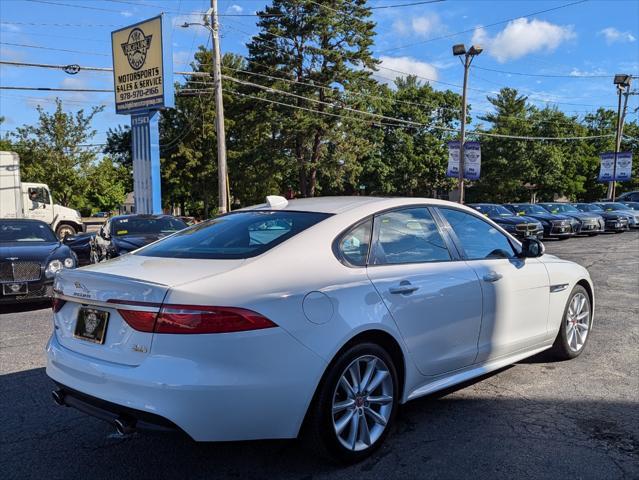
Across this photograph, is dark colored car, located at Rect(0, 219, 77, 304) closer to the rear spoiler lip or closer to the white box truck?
the rear spoiler lip

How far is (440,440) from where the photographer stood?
3457mm

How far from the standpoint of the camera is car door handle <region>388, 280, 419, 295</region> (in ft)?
10.9

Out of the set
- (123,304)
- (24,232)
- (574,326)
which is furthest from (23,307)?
(574,326)

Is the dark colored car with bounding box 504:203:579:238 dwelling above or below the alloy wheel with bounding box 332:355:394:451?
below

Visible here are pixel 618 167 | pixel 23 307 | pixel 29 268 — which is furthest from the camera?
pixel 618 167

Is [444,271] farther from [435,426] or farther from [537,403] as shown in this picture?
[537,403]

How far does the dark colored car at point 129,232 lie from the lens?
1020 centimetres

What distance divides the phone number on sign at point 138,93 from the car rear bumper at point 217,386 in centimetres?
1712

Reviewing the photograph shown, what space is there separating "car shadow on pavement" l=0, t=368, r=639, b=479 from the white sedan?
0.25m

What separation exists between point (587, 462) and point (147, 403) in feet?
8.22

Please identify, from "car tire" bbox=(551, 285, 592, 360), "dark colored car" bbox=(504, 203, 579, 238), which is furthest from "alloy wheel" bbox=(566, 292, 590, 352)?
"dark colored car" bbox=(504, 203, 579, 238)

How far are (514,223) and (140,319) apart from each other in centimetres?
1915

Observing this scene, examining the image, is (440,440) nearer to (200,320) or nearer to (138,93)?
(200,320)

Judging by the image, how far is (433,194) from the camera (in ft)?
209
